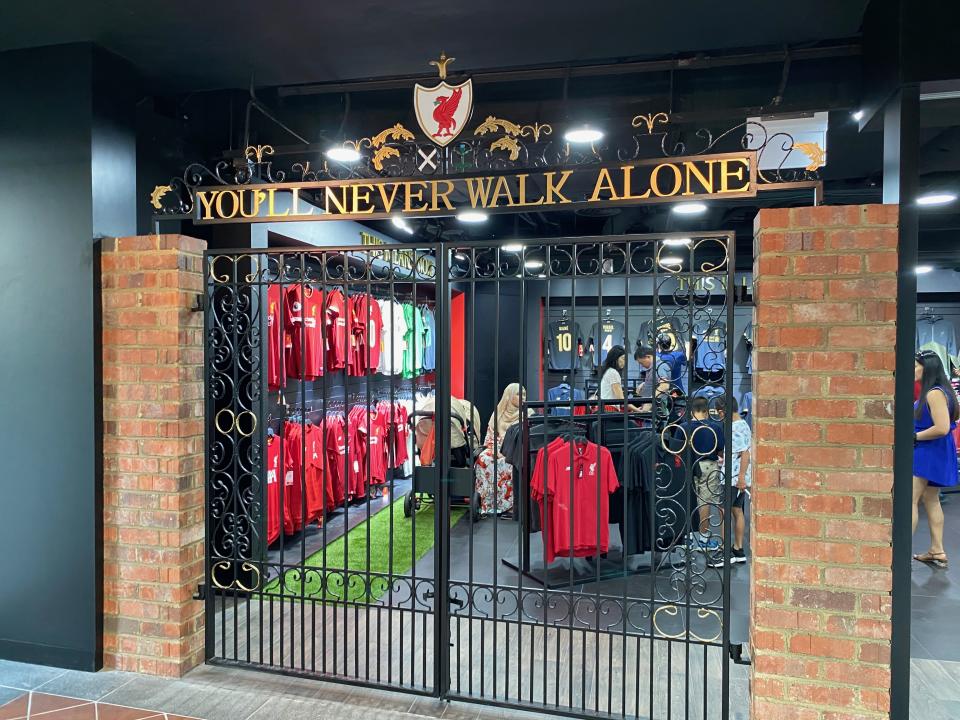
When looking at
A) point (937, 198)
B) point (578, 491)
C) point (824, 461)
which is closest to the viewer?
point (824, 461)

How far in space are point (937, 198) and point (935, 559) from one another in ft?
10.4

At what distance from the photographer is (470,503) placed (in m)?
3.19

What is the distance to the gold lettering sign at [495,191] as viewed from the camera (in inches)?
108

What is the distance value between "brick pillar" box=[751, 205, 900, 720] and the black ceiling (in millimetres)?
1017

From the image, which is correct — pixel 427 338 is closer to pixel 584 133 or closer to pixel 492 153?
pixel 584 133

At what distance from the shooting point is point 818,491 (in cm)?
257

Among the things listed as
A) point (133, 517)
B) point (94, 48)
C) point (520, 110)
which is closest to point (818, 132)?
point (520, 110)

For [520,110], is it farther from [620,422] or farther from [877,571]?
[877,571]

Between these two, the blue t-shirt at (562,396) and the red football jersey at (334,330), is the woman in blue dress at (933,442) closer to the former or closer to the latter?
the blue t-shirt at (562,396)

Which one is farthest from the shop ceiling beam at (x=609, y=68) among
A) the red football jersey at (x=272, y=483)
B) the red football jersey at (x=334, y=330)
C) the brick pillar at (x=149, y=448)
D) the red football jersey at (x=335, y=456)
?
the red football jersey at (x=335, y=456)

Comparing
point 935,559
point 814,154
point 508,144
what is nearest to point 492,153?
point 508,144

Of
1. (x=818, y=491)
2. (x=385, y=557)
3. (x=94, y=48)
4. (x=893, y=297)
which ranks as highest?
(x=94, y=48)

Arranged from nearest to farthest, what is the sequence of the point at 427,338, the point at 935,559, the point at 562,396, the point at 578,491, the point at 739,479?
the point at 578,491
the point at 739,479
the point at 935,559
the point at 427,338
the point at 562,396

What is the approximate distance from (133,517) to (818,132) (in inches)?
162
